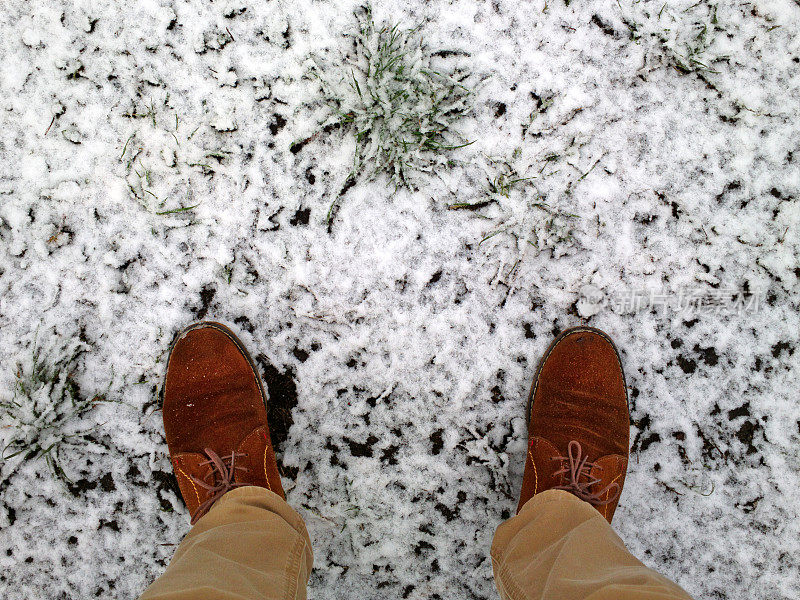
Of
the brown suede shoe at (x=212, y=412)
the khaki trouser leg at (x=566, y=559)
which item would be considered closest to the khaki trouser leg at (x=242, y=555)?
the brown suede shoe at (x=212, y=412)

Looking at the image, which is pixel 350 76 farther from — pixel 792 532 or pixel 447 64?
pixel 792 532

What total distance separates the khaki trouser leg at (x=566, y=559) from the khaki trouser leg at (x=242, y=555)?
1.75 feet

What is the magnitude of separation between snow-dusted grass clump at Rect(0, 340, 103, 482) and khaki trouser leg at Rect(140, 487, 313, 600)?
57cm

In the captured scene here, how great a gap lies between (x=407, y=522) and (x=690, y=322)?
1.10 metres

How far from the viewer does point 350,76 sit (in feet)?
4.93

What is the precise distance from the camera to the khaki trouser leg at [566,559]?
0.95 meters

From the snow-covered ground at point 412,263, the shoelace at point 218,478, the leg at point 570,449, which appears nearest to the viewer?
the leg at point 570,449

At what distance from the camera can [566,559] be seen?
1103mm

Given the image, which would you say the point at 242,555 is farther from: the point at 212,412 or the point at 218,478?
the point at 212,412

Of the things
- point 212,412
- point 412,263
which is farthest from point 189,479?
point 412,263

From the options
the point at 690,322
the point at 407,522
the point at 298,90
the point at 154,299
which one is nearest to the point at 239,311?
the point at 154,299

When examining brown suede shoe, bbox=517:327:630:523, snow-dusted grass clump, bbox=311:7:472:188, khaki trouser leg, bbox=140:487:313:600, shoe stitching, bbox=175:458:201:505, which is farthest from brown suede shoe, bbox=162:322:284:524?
brown suede shoe, bbox=517:327:630:523

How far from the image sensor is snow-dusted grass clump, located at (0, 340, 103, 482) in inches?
58.1

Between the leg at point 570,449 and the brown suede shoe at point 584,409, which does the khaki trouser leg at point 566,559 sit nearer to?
the leg at point 570,449
